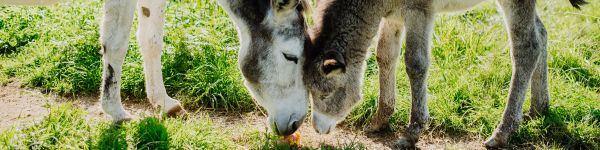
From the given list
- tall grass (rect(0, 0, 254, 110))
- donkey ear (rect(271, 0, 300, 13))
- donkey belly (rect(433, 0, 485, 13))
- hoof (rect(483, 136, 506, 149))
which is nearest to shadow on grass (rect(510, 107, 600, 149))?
hoof (rect(483, 136, 506, 149))

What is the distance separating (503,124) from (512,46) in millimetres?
537

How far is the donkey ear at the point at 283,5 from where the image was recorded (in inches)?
174

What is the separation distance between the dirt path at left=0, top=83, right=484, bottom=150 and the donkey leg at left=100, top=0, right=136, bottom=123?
24 cm

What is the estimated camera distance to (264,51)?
4594 mm

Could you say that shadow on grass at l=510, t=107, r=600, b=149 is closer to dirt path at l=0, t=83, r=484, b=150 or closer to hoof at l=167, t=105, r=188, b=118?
dirt path at l=0, t=83, r=484, b=150

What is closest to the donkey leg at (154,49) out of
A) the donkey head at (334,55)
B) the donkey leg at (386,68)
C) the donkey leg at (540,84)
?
the donkey head at (334,55)

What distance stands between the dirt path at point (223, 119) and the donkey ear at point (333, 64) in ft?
1.92

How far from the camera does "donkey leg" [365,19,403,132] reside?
5.24 m

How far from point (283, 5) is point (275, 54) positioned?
1.06ft

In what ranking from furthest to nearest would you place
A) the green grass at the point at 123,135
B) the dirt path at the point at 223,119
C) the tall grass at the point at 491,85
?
1. the tall grass at the point at 491,85
2. the dirt path at the point at 223,119
3. the green grass at the point at 123,135

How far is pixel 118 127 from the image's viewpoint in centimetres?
478

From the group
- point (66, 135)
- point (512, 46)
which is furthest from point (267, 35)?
point (512, 46)

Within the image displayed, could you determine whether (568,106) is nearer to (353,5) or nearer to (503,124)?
(503,124)

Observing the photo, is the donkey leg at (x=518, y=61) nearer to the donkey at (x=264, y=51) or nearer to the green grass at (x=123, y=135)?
the green grass at (x=123, y=135)
